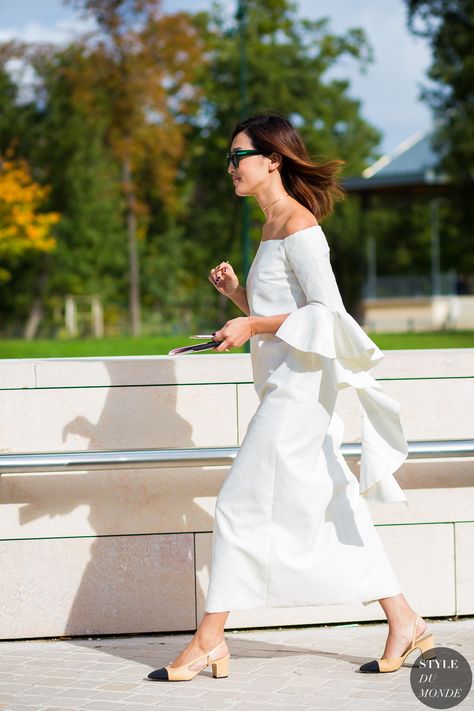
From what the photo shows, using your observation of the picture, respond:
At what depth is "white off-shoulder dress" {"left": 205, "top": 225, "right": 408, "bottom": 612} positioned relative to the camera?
13.1ft

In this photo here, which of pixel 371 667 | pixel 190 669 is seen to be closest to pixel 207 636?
pixel 190 669

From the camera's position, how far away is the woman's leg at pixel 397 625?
4.18 metres

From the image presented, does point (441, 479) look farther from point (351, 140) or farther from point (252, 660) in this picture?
point (351, 140)

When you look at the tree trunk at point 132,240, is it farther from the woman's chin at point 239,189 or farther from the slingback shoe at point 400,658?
the slingback shoe at point 400,658

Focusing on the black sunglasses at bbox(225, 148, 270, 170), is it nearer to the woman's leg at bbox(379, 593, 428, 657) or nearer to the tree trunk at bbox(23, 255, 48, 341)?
the woman's leg at bbox(379, 593, 428, 657)

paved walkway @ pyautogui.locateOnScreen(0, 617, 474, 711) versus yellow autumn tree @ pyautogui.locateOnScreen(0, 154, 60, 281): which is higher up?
yellow autumn tree @ pyautogui.locateOnScreen(0, 154, 60, 281)

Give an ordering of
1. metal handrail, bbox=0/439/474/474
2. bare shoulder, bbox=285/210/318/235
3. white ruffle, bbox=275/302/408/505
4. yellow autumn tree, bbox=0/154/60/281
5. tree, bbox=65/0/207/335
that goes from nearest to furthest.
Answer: white ruffle, bbox=275/302/408/505 < bare shoulder, bbox=285/210/318/235 < metal handrail, bbox=0/439/474/474 < yellow autumn tree, bbox=0/154/60/281 < tree, bbox=65/0/207/335

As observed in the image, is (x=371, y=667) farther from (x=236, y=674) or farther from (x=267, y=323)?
(x=267, y=323)

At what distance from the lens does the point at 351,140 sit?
55938 millimetres

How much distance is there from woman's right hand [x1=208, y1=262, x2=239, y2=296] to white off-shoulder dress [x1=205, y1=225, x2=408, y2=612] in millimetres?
137

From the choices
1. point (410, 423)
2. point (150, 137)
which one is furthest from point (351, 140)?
point (410, 423)

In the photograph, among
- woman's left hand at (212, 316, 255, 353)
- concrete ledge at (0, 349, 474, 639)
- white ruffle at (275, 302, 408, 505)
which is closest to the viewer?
woman's left hand at (212, 316, 255, 353)

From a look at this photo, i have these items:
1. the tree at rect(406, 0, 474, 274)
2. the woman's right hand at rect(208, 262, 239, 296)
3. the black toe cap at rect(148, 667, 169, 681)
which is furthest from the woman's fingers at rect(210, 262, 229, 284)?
the tree at rect(406, 0, 474, 274)

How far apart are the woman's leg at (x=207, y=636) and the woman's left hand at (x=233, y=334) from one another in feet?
3.09
